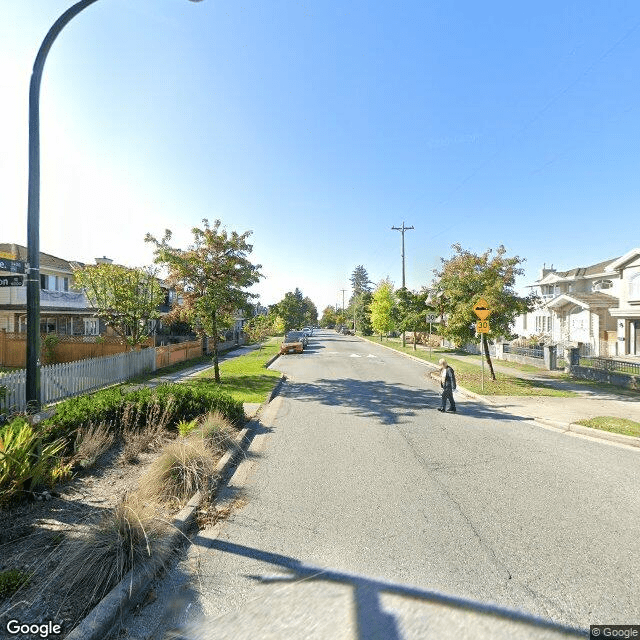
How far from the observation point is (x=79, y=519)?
420 centimetres

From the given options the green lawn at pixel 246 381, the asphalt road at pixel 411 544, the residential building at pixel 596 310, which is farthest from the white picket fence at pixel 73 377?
the residential building at pixel 596 310

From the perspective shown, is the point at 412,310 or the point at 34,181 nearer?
the point at 34,181

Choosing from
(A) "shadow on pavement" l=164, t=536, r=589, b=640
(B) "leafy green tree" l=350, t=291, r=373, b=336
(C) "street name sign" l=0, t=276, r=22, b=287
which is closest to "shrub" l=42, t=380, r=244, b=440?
(C) "street name sign" l=0, t=276, r=22, b=287

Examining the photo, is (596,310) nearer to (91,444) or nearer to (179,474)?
(179,474)

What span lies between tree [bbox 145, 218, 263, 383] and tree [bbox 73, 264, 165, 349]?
289 cm

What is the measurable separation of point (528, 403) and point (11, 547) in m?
12.2

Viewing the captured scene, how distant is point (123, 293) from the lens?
53.2 feet

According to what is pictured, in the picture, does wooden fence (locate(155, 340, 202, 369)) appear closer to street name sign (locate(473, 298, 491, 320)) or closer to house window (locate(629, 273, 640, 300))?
street name sign (locate(473, 298, 491, 320))

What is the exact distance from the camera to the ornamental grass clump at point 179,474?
190 inches

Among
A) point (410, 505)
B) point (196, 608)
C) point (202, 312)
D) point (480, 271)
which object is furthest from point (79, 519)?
point (480, 271)

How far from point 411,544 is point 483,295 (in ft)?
41.7

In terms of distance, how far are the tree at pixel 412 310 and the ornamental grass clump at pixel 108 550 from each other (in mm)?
27814

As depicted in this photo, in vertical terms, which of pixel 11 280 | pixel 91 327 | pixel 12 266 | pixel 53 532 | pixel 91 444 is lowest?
pixel 53 532

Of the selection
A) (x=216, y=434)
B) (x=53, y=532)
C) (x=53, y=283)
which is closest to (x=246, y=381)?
(x=216, y=434)
